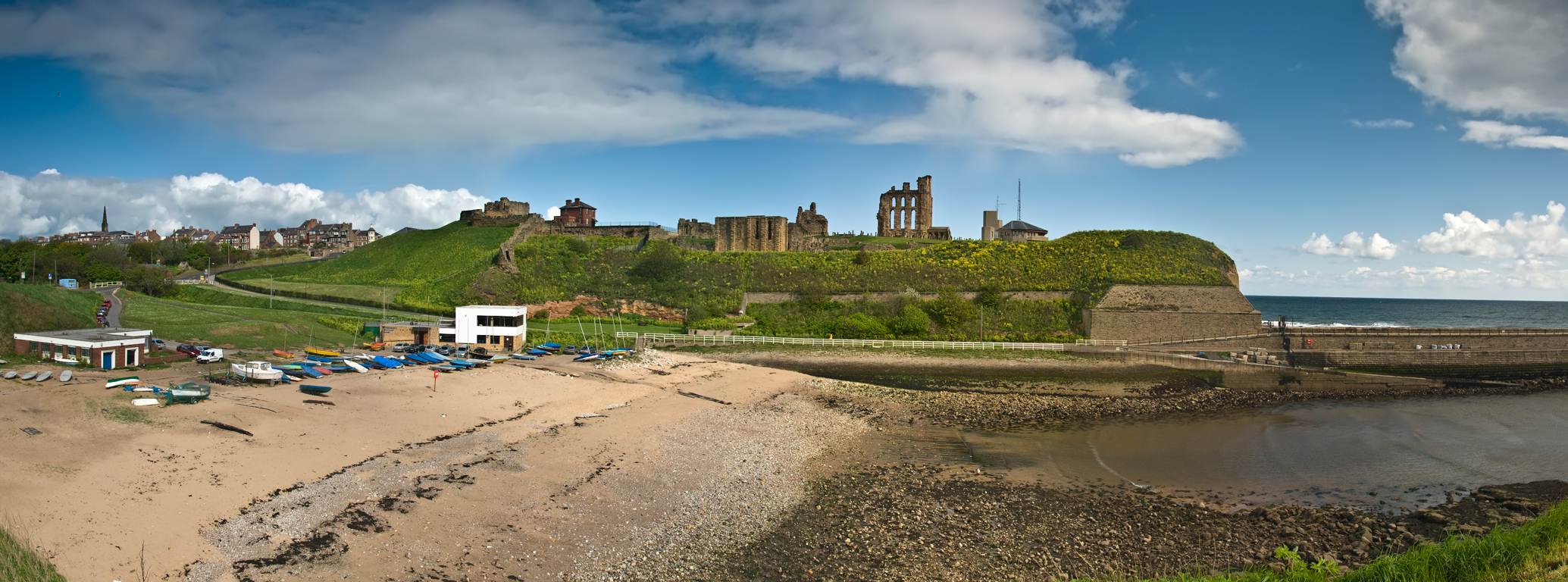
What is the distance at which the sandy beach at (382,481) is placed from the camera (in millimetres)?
9734

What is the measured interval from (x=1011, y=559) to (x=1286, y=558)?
4.46 meters

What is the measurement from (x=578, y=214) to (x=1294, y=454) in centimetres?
6030

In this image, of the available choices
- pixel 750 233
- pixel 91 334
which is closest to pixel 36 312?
pixel 91 334

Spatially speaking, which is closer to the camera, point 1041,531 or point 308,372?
point 1041,531

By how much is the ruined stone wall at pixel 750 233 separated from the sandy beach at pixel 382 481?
1455 inches

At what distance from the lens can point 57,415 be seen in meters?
14.4

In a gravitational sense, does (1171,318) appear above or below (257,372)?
above

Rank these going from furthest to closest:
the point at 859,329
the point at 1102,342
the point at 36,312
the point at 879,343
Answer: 1. the point at 859,329
2. the point at 1102,342
3. the point at 879,343
4. the point at 36,312

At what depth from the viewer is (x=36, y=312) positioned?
23.0m

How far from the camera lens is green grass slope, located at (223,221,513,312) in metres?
45.9

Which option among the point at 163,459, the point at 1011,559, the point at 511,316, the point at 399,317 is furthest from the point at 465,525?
the point at 399,317

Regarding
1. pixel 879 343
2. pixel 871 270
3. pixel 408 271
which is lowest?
pixel 879 343

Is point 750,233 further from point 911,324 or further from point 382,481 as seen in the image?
point 382,481

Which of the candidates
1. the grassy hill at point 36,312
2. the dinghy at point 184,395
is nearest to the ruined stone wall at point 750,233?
the grassy hill at point 36,312
